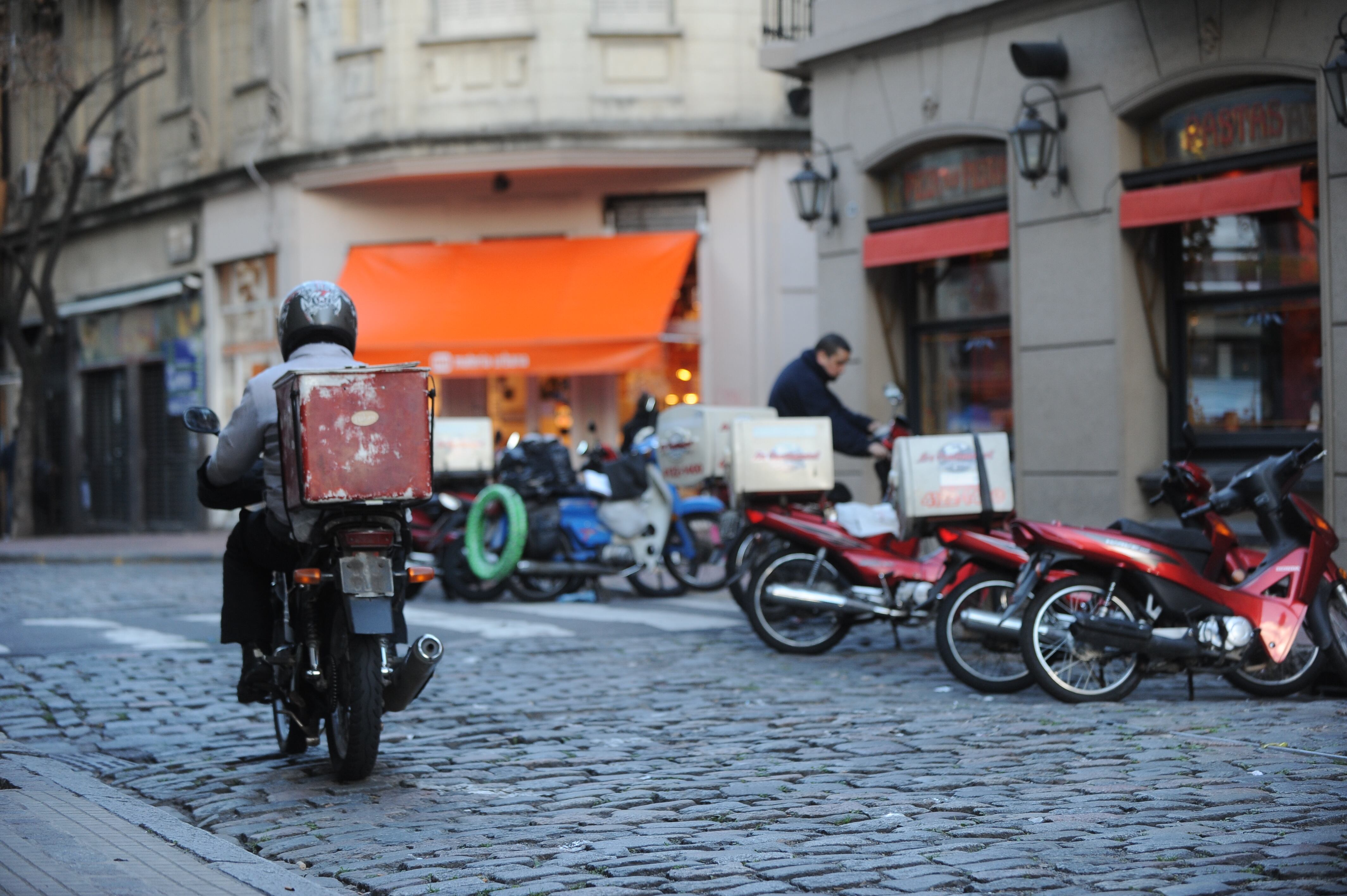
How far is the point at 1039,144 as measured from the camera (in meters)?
13.0

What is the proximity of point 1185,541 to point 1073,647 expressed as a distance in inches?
33.5

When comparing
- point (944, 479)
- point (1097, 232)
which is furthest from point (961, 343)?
point (944, 479)

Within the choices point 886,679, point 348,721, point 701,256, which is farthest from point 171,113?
point 348,721

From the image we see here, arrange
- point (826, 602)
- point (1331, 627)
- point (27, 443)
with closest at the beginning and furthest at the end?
point (1331, 627) < point (826, 602) < point (27, 443)

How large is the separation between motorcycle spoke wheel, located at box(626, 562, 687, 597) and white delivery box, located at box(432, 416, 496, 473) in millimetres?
1903

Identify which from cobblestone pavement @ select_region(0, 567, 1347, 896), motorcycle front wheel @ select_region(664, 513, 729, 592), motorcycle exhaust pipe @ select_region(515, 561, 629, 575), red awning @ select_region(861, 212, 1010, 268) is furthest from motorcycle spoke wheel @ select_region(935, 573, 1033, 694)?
red awning @ select_region(861, 212, 1010, 268)

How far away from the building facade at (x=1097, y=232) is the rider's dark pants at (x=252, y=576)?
24.5ft

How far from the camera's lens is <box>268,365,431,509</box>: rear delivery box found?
571cm

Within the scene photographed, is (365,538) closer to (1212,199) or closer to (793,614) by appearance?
(793,614)

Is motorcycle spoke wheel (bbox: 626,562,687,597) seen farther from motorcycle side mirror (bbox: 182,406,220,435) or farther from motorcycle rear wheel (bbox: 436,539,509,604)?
motorcycle side mirror (bbox: 182,406,220,435)

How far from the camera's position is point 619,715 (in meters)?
7.69

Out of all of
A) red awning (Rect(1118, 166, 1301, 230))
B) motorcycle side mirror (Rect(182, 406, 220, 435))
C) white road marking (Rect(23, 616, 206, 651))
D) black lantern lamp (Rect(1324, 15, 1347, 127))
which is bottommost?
white road marking (Rect(23, 616, 206, 651))

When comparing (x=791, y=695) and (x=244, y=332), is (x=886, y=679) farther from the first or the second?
(x=244, y=332)

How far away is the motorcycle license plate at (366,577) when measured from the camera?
18.8 ft
